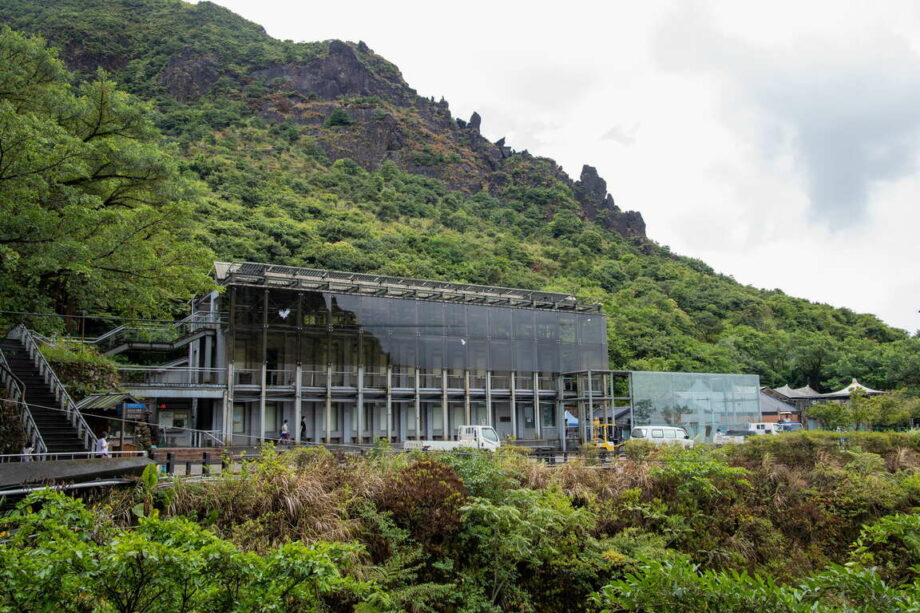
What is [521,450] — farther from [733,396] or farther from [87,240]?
[733,396]

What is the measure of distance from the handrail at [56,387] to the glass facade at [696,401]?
82.3 ft

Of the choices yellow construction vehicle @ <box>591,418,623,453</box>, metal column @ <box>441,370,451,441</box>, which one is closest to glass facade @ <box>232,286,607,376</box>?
metal column @ <box>441,370,451,441</box>

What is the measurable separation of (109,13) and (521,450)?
133m

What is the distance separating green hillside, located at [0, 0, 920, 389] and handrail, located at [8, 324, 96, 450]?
112cm

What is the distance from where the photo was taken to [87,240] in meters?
19.3

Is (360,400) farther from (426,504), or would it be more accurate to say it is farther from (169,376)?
(426,504)

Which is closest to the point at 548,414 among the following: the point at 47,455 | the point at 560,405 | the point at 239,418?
the point at 560,405

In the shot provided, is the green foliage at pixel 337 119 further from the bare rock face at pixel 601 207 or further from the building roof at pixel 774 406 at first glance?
the building roof at pixel 774 406

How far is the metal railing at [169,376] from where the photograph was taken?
2877 centimetres

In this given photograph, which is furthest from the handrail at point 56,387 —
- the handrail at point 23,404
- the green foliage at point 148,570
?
the green foliage at point 148,570

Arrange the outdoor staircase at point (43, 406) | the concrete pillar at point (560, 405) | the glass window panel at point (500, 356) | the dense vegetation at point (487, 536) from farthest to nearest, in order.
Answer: the concrete pillar at point (560, 405), the glass window panel at point (500, 356), the outdoor staircase at point (43, 406), the dense vegetation at point (487, 536)

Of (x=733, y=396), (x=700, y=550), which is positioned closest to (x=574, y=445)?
(x=733, y=396)

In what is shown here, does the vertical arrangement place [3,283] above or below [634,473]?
above

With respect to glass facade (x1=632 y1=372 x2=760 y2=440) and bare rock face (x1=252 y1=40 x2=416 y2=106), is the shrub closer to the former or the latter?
glass facade (x1=632 y1=372 x2=760 y2=440)
